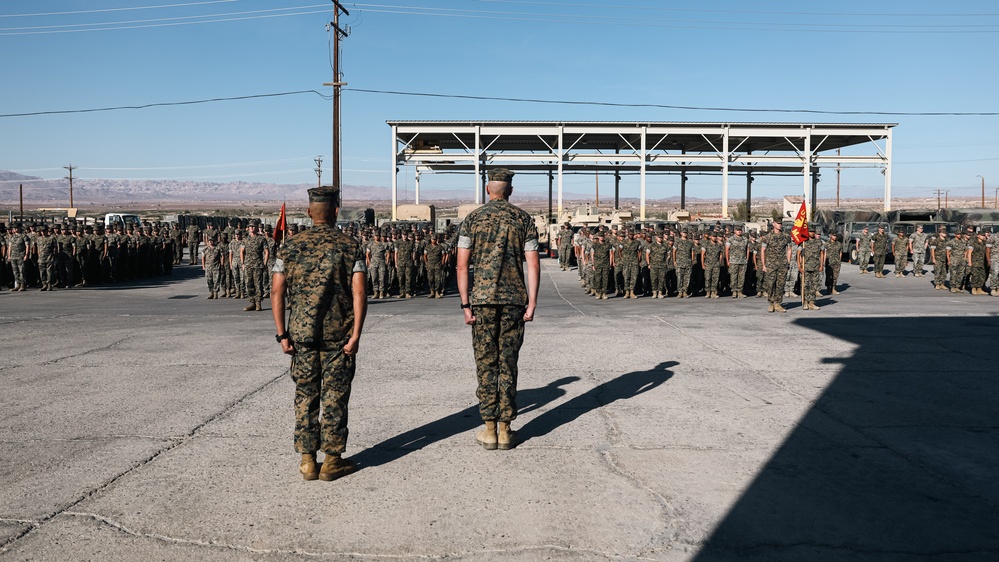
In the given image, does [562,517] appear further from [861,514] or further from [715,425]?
[715,425]

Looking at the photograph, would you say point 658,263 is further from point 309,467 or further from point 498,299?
point 309,467

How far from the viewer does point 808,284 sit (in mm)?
14750

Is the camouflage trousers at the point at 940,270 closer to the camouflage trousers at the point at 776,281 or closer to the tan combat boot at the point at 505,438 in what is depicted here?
the camouflage trousers at the point at 776,281

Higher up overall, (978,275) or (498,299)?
(498,299)

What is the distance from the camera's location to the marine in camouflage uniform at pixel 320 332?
464cm

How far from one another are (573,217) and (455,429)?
28325 mm

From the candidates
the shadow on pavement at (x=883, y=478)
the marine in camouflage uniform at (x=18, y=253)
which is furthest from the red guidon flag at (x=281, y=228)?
the shadow on pavement at (x=883, y=478)

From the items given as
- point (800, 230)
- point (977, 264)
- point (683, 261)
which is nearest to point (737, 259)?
point (683, 261)

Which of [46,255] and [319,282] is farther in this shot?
[46,255]

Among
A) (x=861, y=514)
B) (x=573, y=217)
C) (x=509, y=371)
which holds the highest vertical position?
(x=573, y=217)

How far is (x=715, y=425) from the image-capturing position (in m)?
5.92

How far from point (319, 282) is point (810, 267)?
1238 cm

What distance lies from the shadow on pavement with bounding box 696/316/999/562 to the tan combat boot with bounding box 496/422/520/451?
163 centimetres

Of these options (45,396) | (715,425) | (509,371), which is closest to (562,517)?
(509,371)
